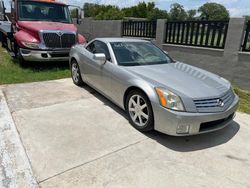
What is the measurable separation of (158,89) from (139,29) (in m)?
6.66

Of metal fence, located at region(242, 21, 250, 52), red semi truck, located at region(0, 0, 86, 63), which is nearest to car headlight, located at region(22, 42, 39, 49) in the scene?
red semi truck, located at region(0, 0, 86, 63)

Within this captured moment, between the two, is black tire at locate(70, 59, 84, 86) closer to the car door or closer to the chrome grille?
the car door

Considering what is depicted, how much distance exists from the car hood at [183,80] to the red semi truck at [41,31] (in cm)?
432

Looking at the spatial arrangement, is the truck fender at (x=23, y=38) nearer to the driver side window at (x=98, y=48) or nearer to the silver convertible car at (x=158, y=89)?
the driver side window at (x=98, y=48)

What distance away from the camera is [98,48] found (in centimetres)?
459

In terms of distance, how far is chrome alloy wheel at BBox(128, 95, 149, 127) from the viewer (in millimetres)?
3230

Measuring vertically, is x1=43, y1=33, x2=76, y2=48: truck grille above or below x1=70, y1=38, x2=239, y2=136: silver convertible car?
above

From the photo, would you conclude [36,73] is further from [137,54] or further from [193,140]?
[193,140]

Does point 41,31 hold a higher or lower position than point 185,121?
higher

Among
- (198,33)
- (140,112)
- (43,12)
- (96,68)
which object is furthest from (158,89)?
(43,12)

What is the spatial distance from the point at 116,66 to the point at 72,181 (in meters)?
2.09

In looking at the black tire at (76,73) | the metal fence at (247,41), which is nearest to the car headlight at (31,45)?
the black tire at (76,73)

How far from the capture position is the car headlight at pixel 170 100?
9.30 feet

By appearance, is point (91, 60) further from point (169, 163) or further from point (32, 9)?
point (32, 9)
